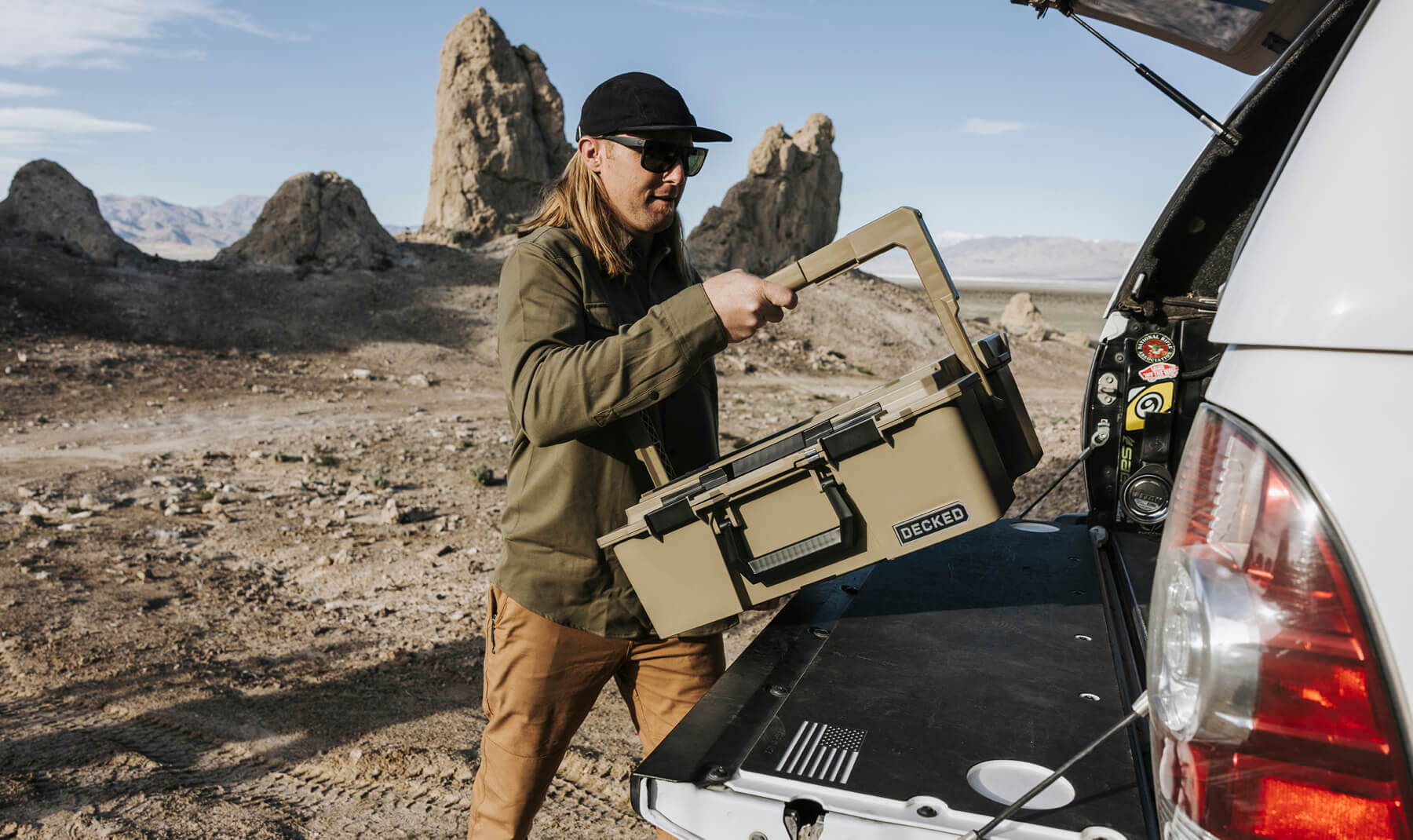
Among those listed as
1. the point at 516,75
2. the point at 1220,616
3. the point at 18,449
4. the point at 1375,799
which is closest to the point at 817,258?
the point at 1220,616

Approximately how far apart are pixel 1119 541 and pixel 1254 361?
2101 millimetres

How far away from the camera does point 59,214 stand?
20.8 metres

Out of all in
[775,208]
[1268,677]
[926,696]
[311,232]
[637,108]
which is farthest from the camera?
[775,208]

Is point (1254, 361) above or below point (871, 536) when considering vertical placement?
above

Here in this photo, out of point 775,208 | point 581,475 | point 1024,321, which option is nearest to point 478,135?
point 775,208

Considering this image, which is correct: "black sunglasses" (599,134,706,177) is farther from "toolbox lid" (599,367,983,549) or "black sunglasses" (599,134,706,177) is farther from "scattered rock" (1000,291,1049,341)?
"scattered rock" (1000,291,1049,341)

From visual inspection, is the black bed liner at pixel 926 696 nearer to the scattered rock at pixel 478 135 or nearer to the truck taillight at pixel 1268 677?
the truck taillight at pixel 1268 677

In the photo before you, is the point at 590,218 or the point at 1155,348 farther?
A: the point at 1155,348

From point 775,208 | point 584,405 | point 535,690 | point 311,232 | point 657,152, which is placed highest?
point 775,208

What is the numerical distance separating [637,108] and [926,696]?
1342 mm

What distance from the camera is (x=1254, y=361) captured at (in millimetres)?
1003

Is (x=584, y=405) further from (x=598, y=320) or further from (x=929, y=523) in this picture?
(x=929, y=523)

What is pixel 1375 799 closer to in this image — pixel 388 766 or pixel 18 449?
pixel 388 766

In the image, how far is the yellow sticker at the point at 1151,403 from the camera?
3.10 metres
